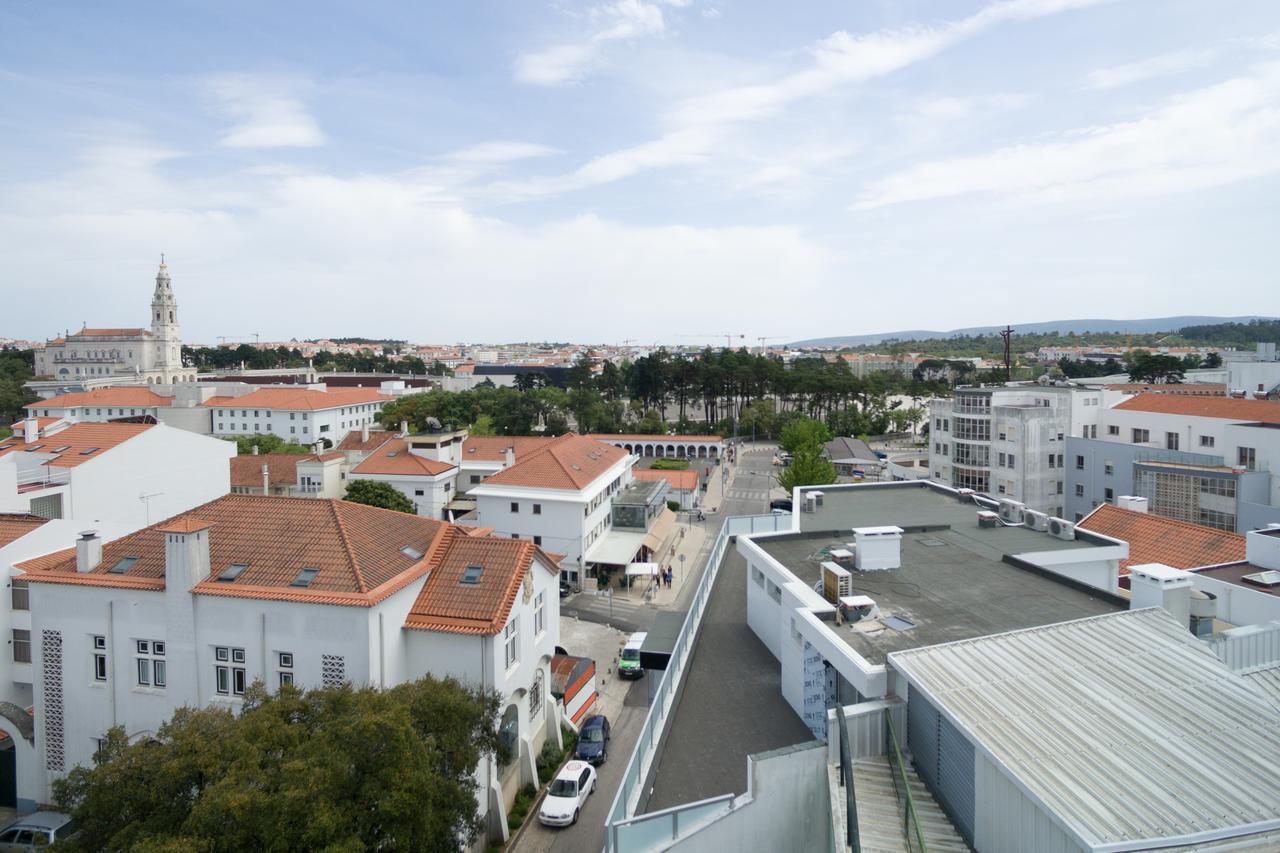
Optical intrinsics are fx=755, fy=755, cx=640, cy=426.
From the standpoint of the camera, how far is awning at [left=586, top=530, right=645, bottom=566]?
3158cm

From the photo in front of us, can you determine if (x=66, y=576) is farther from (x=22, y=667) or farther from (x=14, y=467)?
(x=14, y=467)

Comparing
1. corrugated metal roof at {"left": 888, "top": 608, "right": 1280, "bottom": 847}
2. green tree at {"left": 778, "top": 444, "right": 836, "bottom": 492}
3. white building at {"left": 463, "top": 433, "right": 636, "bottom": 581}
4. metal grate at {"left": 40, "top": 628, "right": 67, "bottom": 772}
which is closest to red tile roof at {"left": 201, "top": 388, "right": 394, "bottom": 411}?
white building at {"left": 463, "top": 433, "right": 636, "bottom": 581}

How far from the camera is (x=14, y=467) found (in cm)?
2119

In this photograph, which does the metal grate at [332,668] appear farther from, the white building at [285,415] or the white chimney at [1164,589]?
the white building at [285,415]

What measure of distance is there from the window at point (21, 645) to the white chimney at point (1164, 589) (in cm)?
2298

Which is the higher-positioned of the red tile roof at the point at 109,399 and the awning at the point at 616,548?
the red tile roof at the point at 109,399

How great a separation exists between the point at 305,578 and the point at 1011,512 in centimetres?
1461

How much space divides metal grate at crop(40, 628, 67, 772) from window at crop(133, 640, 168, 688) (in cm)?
199

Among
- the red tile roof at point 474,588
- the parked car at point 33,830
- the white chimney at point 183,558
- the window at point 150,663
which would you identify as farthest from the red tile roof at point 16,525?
the red tile roof at point 474,588

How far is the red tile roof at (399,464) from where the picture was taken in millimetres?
40997

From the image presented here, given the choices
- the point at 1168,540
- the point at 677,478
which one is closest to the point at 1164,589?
the point at 1168,540

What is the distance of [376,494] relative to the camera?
36.6 metres

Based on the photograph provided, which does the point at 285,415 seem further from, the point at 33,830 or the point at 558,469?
the point at 33,830

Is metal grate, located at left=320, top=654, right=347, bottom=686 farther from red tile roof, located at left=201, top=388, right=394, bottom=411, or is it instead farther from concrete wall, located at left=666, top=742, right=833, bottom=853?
red tile roof, located at left=201, top=388, right=394, bottom=411
